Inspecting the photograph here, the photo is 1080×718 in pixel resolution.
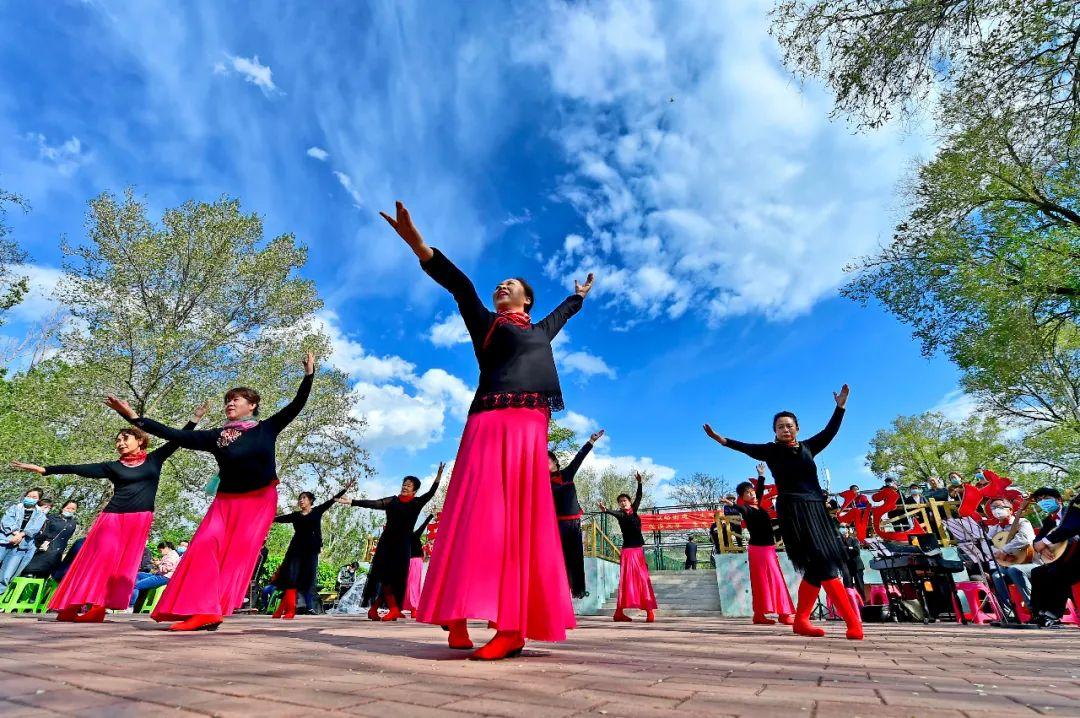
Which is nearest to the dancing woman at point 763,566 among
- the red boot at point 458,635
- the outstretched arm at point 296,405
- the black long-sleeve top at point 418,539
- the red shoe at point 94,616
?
the black long-sleeve top at point 418,539

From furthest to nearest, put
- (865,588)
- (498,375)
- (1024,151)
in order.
Result: (1024,151) < (865,588) < (498,375)

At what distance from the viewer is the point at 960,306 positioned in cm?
1477

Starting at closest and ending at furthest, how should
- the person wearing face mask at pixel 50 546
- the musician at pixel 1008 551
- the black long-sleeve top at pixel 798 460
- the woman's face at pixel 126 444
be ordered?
the black long-sleeve top at pixel 798 460 → the woman's face at pixel 126 444 → the musician at pixel 1008 551 → the person wearing face mask at pixel 50 546

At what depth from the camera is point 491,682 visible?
187cm

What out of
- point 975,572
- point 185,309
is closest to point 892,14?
point 975,572

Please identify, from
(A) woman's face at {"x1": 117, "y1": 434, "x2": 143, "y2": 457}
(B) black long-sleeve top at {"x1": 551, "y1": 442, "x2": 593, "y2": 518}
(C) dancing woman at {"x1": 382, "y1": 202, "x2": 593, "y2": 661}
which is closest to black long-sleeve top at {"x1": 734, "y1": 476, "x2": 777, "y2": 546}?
(B) black long-sleeve top at {"x1": 551, "y1": 442, "x2": 593, "y2": 518}

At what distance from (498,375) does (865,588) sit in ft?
33.2

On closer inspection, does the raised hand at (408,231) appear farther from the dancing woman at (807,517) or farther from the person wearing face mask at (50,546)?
the person wearing face mask at (50,546)

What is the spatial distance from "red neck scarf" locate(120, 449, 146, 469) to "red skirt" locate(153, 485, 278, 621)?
239cm

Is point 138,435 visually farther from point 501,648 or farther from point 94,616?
point 501,648

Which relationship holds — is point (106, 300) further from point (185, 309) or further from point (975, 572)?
point (975, 572)

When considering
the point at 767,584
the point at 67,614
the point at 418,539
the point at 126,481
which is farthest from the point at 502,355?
the point at 418,539

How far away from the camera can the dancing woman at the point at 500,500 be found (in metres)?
2.65

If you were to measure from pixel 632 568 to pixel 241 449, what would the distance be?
23.5 feet
